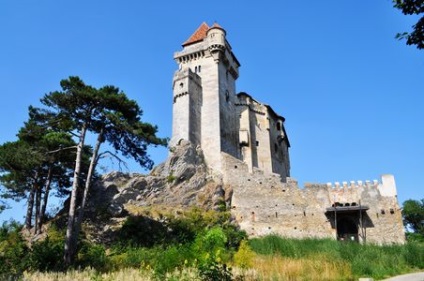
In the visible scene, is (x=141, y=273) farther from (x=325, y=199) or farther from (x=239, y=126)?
(x=239, y=126)

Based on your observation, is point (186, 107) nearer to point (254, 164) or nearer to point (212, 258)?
point (254, 164)

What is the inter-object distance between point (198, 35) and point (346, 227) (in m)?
29.6

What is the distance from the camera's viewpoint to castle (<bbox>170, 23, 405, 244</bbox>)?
32.5 meters

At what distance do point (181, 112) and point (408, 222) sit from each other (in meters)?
40.3

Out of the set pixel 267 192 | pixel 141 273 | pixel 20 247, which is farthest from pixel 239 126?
pixel 141 273

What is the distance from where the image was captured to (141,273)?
13.7 meters

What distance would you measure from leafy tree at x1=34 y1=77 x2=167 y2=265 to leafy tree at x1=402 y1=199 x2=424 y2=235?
156 ft

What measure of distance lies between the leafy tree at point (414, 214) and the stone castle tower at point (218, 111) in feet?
68.7

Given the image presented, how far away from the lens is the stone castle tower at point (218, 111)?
41688 mm

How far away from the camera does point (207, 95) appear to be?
44.6 metres

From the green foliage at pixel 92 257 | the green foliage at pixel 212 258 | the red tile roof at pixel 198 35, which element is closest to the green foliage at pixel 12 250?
the green foliage at pixel 92 257

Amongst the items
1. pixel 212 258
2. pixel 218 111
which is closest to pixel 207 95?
pixel 218 111

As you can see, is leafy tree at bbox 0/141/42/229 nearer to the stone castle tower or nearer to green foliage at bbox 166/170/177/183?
green foliage at bbox 166/170/177/183

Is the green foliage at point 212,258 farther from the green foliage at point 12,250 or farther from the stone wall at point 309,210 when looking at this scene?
the stone wall at point 309,210
